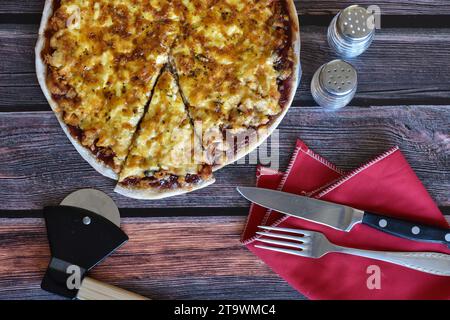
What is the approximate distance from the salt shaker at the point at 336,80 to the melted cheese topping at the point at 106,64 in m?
0.63

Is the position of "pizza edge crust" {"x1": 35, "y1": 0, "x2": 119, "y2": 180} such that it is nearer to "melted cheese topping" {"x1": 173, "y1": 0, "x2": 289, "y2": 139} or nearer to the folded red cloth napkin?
"melted cheese topping" {"x1": 173, "y1": 0, "x2": 289, "y2": 139}

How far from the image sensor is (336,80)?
7.79 feet

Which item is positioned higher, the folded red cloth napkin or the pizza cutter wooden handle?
the folded red cloth napkin

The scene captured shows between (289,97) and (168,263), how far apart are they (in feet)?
2.77

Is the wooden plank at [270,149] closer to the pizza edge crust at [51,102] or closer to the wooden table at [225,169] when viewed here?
the wooden table at [225,169]

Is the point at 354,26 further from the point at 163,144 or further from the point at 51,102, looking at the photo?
the point at 51,102

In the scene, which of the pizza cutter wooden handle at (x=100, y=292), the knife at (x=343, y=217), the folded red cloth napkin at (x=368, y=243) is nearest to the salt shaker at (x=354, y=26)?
the folded red cloth napkin at (x=368, y=243)

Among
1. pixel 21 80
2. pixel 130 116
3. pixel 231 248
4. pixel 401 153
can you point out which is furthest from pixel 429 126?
pixel 21 80

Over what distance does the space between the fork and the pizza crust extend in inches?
11.5

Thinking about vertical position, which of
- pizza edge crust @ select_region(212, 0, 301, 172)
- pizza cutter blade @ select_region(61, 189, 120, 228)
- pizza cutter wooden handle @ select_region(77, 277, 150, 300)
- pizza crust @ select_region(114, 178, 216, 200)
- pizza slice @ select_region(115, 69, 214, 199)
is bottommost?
pizza cutter wooden handle @ select_region(77, 277, 150, 300)

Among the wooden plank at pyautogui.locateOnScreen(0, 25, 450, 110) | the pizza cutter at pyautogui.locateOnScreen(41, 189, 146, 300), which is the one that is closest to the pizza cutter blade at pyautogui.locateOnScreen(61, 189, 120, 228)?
the pizza cutter at pyautogui.locateOnScreen(41, 189, 146, 300)

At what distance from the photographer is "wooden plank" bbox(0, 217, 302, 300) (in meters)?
2.49

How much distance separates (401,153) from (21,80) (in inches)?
64.1
